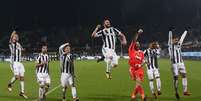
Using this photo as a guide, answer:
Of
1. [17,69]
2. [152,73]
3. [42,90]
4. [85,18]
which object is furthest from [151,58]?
[85,18]

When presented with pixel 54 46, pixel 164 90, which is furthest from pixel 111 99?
pixel 54 46

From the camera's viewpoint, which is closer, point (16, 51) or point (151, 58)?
point (151, 58)

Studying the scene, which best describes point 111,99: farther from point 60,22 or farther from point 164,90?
point 60,22

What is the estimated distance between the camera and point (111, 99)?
21547 mm

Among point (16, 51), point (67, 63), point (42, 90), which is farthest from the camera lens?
point (16, 51)

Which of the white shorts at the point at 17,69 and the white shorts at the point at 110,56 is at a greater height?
the white shorts at the point at 110,56

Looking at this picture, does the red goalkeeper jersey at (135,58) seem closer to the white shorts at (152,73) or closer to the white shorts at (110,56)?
the white shorts at (110,56)

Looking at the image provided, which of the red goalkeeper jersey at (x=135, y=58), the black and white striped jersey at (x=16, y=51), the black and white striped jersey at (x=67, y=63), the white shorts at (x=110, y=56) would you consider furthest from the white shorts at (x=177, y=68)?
the black and white striped jersey at (x=16, y=51)

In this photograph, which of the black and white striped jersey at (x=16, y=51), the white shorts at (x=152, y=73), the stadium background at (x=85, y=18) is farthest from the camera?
the stadium background at (x=85, y=18)

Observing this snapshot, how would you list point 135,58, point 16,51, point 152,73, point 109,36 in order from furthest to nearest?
point 16,51 → point 152,73 → point 109,36 → point 135,58

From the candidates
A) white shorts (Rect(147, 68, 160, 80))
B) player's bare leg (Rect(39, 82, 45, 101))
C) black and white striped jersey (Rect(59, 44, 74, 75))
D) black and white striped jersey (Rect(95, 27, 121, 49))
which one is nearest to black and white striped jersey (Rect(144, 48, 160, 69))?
white shorts (Rect(147, 68, 160, 80))

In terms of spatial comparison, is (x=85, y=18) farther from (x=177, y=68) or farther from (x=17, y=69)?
(x=177, y=68)

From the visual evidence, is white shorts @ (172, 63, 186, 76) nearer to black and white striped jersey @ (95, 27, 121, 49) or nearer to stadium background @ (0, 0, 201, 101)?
black and white striped jersey @ (95, 27, 121, 49)

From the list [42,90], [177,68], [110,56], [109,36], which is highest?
[109,36]
